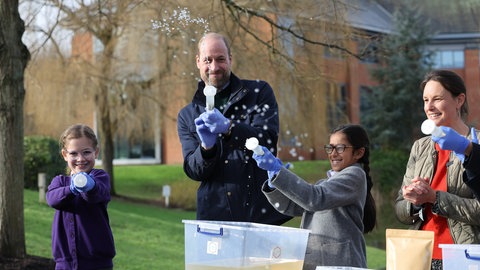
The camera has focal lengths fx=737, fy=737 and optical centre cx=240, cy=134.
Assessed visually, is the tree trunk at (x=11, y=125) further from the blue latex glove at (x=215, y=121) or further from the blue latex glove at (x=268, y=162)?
the blue latex glove at (x=268, y=162)

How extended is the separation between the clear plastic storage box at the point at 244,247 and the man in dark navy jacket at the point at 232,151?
67 centimetres

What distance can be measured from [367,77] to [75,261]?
901 inches

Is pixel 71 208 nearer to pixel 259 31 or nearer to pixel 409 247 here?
pixel 409 247

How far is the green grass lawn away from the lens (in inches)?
397

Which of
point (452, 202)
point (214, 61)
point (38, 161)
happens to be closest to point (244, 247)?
point (452, 202)

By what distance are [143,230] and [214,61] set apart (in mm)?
10039

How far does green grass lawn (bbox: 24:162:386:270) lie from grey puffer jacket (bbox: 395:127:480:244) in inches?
248

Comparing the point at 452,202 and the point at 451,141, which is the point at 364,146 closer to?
the point at 452,202

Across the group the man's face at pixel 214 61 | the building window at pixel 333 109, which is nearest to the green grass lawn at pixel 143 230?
the building window at pixel 333 109

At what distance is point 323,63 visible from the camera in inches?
412

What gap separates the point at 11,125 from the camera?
813cm

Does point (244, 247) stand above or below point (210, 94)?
below

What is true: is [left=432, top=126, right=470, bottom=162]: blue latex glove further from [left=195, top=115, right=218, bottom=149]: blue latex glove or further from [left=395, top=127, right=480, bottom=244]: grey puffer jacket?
[left=195, top=115, right=218, bottom=149]: blue latex glove

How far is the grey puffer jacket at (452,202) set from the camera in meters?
3.13
